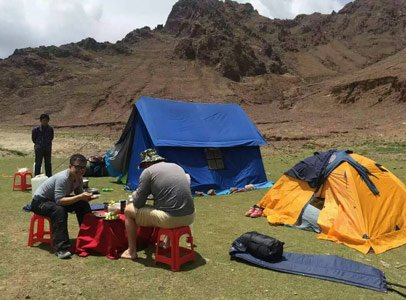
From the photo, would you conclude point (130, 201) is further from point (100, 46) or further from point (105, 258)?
point (100, 46)

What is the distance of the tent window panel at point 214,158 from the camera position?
12102 millimetres

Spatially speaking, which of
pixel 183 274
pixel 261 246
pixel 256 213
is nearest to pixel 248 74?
pixel 256 213

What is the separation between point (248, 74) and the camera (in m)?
72.0

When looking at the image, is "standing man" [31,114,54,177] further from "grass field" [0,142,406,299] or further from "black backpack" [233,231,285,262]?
"black backpack" [233,231,285,262]

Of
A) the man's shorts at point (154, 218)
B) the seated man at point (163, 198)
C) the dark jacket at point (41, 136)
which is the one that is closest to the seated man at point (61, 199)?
the man's shorts at point (154, 218)

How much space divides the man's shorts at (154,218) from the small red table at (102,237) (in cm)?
45

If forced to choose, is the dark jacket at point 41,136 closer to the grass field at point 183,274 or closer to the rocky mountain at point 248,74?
the grass field at point 183,274

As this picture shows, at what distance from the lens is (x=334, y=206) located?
8055 mm

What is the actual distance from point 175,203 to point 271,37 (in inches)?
4061

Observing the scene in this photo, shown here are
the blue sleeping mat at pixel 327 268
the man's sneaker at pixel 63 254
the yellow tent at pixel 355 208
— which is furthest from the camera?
the yellow tent at pixel 355 208

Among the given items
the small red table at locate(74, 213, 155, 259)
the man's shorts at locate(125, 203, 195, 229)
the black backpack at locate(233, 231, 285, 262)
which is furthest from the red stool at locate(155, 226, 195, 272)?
the black backpack at locate(233, 231, 285, 262)

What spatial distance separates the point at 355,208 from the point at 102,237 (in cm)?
418

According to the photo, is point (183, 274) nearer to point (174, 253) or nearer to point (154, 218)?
point (174, 253)

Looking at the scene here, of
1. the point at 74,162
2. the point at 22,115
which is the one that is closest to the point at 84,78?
the point at 22,115
